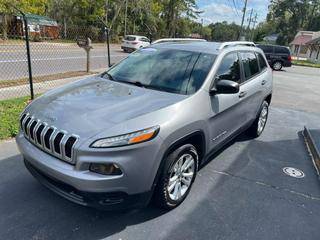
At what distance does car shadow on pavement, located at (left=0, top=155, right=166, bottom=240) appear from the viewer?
2.61 m

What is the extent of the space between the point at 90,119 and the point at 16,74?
8.75 m

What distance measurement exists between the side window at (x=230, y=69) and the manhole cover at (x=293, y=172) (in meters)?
1.54

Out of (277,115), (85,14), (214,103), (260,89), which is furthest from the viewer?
(85,14)

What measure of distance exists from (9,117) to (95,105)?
2.85 metres

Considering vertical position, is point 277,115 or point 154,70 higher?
point 154,70

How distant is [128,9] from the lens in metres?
42.0

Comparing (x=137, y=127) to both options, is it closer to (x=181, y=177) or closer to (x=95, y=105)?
(x=95, y=105)

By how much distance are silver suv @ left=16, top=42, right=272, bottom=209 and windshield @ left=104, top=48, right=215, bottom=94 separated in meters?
0.01

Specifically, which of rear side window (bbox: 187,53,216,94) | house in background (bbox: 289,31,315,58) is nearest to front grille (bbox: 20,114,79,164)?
rear side window (bbox: 187,53,216,94)

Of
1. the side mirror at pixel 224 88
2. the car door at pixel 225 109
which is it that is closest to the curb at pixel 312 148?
the car door at pixel 225 109

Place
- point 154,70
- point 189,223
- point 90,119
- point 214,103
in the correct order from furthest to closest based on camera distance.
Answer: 1. point 154,70
2. point 214,103
3. point 189,223
4. point 90,119

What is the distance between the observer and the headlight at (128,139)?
235 centimetres

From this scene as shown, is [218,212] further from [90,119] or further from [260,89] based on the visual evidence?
[260,89]

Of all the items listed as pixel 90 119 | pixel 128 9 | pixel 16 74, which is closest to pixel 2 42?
pixel 16 74
